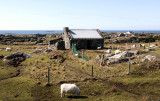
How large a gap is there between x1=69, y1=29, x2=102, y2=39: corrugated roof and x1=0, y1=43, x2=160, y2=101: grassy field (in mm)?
17283

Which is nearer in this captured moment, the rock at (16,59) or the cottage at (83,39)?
the rock at (16,59)

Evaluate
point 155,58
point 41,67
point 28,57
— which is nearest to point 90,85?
point 41,67

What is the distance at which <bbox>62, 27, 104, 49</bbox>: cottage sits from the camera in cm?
4391

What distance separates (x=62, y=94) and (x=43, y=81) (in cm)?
548

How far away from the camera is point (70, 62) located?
29938mm

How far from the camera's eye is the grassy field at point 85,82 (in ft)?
52.5

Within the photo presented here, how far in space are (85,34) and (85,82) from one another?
28.3 metres

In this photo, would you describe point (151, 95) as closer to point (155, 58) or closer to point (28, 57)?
point (155, 58)

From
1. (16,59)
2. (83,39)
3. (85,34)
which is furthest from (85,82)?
(85,34)

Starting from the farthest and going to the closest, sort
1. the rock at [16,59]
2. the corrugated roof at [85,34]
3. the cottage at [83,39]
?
the corrugated roof at [85,34]
the cottage at [83,39]
the rock at [16,59]

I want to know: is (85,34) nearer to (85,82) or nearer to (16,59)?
(16,59)

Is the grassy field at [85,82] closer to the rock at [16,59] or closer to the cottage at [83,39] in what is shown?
the rock at [16,59]

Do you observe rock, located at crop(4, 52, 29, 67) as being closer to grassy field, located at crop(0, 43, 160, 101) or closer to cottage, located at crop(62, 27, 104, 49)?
grassy field, located at crop(0, 43, 160, 101)

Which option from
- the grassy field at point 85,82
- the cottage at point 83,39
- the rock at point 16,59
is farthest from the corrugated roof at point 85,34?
the grassy field at point 85,82
